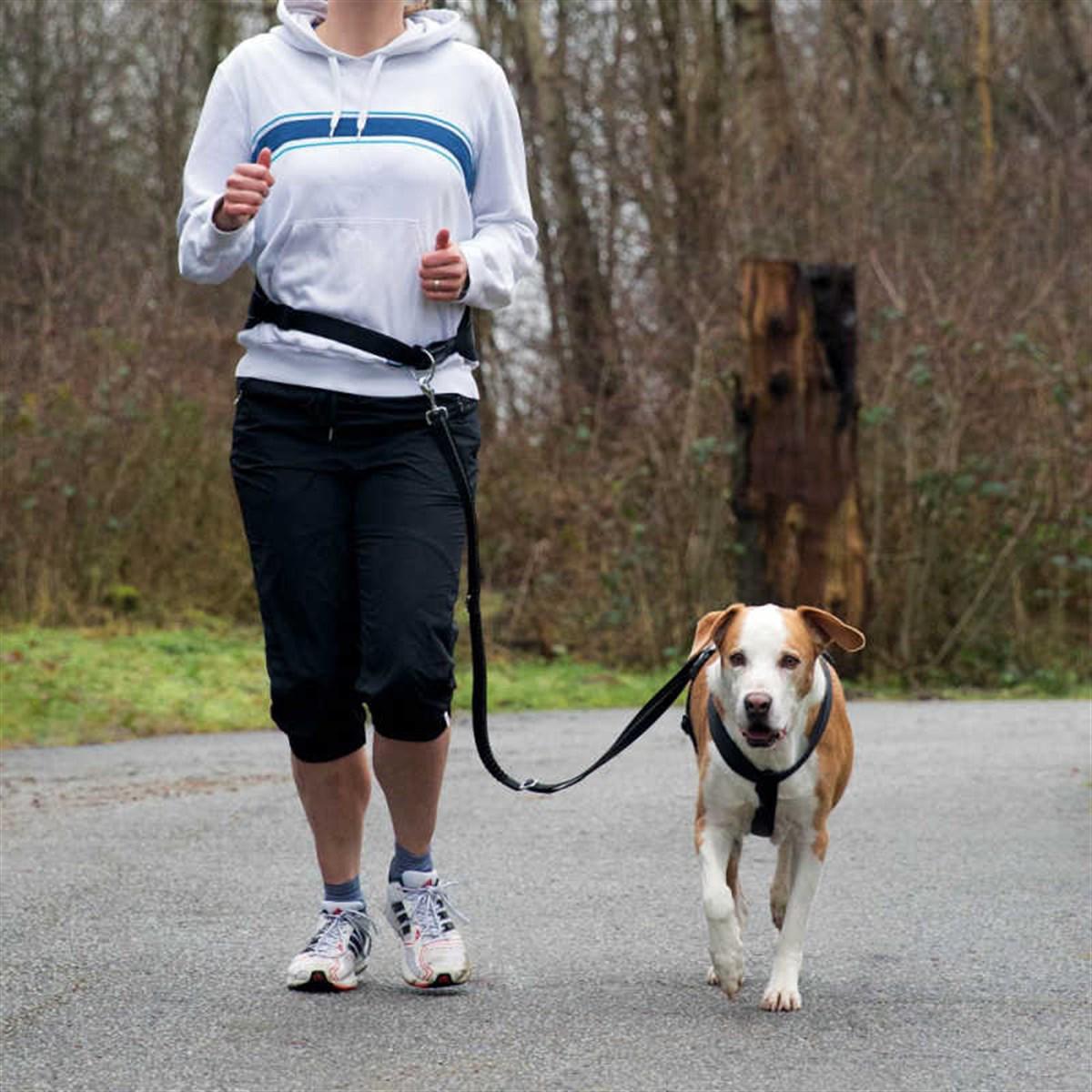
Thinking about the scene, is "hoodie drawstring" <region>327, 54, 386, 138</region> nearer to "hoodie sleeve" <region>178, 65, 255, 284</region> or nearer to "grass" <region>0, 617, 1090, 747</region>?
"hoodie sleeve" <region>178, 65, 255, 284</region>

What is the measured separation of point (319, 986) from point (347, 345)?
1.43 meters

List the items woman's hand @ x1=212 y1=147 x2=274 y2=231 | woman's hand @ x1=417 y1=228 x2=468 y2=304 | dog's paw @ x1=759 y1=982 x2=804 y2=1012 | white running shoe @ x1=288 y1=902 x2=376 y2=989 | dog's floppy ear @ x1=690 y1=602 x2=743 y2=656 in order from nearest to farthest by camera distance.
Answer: woman's hand @ x1=212 y1=147 x2=274 y2=231 < woman's hand @ x1=417 y1=228 x2=468 y2=304 < dog's paw @ x1=759 y1=982 x2=804 y2=1012 < white running shoe @ x1=288 y1=902 x2=376 y2=989 < dog's floppy ear @ x1=690 y1=602 x2=743 y2=656

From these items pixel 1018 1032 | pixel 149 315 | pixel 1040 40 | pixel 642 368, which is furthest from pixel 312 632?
pixel 1040 40

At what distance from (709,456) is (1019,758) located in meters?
4.83

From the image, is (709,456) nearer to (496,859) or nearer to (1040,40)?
(496,859)

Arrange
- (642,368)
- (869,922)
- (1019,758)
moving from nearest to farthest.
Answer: (869,922) → (1019,758) → (642,368)

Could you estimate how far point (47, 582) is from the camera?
45.8 ft

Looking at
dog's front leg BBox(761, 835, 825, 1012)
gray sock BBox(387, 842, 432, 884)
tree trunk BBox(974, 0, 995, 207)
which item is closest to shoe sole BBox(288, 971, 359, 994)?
gray sock BBox(387, 842, 432, 884)

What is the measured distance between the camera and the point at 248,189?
434cm

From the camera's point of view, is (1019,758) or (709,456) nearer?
(1019,758)

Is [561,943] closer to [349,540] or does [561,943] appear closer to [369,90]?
[349,540]

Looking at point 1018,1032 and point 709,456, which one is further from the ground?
point 709,456

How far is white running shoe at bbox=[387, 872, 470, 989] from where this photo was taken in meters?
4.74

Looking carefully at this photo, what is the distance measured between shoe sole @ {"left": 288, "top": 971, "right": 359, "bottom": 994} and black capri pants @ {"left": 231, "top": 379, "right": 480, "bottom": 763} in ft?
1.98
